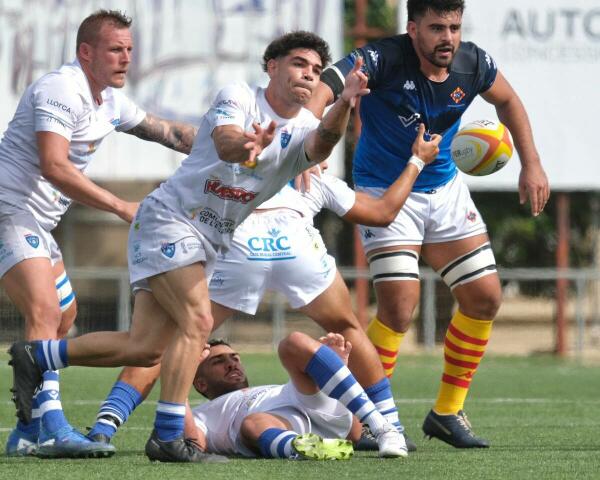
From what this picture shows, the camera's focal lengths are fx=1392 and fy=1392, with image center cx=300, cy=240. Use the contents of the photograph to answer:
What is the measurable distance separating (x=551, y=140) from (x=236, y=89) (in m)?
14.0

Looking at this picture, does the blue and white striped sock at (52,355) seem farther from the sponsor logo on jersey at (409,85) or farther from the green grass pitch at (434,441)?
the sponsor logo on jersey at (409,85)

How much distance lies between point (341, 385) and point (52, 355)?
1.33m

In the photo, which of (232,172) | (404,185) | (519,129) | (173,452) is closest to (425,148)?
(404,185)

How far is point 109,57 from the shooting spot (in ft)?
22.9

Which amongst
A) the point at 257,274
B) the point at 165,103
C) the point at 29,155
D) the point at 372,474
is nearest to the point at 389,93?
the point at 257,274

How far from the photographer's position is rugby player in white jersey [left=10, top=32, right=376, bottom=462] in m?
6.08

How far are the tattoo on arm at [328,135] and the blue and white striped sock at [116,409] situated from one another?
1.78 m

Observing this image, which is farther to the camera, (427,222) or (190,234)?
(427,222)

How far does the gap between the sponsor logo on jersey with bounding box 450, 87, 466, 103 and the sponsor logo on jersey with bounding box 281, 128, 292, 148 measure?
1913 millimetres

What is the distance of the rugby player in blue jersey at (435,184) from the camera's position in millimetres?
7594

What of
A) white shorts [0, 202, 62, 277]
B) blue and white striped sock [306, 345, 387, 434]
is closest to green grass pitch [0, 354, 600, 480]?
blue and white striped sock [306, 345, 387, 434]

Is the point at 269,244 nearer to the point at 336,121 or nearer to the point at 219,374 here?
the point at 219,374

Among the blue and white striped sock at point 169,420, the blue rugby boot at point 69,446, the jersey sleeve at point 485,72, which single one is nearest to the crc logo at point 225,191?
the blue and white striped sock at point 169,420

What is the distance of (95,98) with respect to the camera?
713cm
